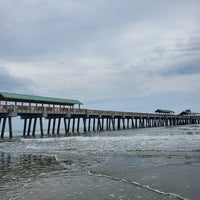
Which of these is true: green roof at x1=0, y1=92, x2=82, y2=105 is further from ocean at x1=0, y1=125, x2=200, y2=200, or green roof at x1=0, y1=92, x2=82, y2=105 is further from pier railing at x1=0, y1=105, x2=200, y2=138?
ocean at x1=0, y1=125, x2=200, y2=200

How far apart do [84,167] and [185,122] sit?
93.0 metres

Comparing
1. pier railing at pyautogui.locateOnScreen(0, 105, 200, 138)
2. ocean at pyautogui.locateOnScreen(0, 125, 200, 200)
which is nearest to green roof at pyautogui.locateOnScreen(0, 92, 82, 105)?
pier railing at pyautogui.locateOnScreen(0, 105, 200, 138)

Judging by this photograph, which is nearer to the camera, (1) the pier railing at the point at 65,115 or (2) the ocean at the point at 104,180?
(2) the ocean at the point at 104,180

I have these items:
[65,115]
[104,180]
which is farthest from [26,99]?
[104,180]

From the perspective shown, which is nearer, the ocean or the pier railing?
the ocean

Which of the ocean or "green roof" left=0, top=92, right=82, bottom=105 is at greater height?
"green roof" left=0, top=92, right=82, bottom=105

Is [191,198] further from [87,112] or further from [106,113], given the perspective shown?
[106,113]

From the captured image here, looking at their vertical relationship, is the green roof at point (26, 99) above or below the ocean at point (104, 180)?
above

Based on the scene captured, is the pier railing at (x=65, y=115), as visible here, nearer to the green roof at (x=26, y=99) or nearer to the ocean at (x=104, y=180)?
the green roof at (x=26, y=99)

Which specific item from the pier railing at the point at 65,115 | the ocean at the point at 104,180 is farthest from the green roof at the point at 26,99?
the ocean at the point at 104,180

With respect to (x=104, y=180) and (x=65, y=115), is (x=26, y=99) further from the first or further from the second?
(x=104, y=180)

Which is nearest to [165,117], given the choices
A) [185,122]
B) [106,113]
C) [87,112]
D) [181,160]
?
[185,122]

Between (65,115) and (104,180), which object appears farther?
(65,115)

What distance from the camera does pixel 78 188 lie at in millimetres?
7633
